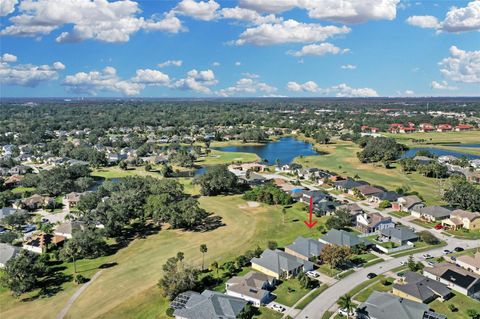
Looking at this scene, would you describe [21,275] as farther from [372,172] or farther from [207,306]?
[372,172]

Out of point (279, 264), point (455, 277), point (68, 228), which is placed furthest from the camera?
point (68, 228)

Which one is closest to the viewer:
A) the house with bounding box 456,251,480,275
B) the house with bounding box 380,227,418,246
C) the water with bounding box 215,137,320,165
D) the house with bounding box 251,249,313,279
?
the house with bounding box 251,249,313,279

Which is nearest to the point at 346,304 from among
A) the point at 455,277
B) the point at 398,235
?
the point at 455,277

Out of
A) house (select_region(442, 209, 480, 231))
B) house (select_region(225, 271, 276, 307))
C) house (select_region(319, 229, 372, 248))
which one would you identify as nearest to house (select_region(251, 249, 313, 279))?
house (select_region(225, 271, 276, 307))

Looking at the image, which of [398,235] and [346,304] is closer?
[346,304]

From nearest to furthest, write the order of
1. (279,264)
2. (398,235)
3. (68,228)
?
(279,264), (398,235), (68,228)

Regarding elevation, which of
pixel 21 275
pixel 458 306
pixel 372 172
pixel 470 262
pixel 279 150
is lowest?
pixel 458 306

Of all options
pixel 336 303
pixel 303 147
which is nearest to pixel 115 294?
pixel 336 303

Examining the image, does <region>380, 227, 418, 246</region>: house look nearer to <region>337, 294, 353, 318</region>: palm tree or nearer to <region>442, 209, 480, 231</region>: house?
<region>442, 209, 480, 231</region>: house
